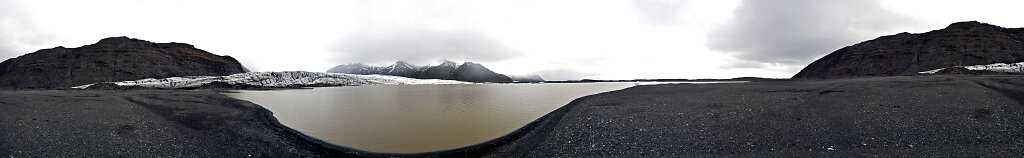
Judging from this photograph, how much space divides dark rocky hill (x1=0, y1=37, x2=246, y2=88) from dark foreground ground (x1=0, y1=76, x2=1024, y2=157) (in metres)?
109

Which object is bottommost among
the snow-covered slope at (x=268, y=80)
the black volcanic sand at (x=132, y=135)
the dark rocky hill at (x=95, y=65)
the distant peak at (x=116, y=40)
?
the black volcanic sand at (x=132, y=135)

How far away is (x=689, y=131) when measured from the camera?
10.3 meters

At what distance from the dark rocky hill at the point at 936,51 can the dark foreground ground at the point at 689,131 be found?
101 m

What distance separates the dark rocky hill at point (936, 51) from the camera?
251 feet

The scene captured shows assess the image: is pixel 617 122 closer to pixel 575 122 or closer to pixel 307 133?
pixel 575 122

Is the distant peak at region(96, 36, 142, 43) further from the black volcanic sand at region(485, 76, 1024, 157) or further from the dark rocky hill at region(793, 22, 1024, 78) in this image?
the dark rocky hill at region(793, 22, 1024, 78)

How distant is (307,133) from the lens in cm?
1496

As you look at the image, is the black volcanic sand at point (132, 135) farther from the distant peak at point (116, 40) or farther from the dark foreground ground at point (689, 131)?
the distant peak at point (116, 40)

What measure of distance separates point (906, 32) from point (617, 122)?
149047 mm

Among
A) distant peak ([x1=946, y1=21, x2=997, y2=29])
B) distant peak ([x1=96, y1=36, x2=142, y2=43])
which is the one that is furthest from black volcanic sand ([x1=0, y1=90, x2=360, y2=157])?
distant peak ([x1=946, y1=21, x2=997, y2=29])

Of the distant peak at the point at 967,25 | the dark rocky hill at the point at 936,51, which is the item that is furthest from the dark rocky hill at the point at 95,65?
the distant peak at the point at 967,25

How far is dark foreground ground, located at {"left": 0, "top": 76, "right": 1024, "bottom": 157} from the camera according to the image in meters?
8.27

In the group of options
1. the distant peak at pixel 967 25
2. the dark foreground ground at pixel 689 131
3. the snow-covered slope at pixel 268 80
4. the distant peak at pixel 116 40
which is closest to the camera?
the dark foreground ground at pixel 689 131

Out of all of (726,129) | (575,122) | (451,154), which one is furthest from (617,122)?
(451,154)
